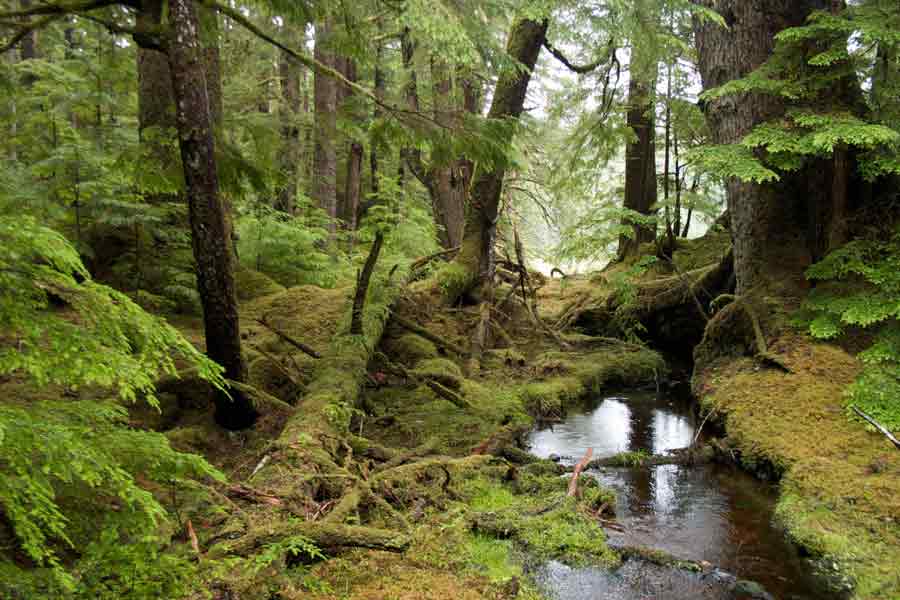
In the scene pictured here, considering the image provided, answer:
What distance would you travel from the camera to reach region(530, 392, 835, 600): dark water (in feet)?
10.9

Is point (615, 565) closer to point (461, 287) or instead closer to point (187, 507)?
point (187, 507)

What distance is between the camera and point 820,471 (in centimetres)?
443

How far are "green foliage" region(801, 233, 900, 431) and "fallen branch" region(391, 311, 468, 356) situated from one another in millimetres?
4544

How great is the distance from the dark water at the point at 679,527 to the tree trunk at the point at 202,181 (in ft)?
9.50

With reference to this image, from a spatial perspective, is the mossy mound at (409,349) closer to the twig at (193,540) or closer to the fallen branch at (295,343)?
the fallen branch at (295,343)

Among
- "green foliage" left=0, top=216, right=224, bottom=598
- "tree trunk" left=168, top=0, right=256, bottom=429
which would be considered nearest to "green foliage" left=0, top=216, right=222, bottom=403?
"green foliage" left=0, top=216, right=224, bottom=598

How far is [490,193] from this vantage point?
1032cm

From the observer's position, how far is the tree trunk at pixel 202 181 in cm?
419

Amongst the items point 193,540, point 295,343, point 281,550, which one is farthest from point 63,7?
A: point 281,550

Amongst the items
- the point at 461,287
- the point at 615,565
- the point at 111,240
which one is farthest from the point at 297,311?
the point at 615,565

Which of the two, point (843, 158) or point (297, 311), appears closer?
point (843, 158)

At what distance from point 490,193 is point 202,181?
666 cm

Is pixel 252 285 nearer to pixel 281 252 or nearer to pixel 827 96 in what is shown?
pixel 281 252

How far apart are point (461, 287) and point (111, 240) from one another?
17.7ft
